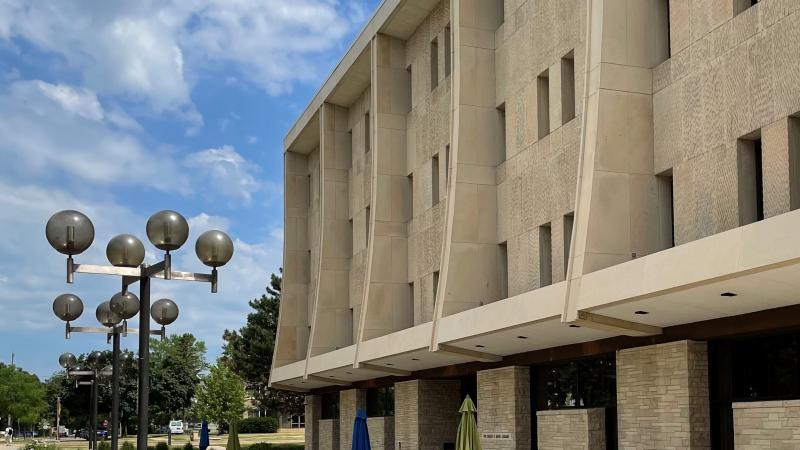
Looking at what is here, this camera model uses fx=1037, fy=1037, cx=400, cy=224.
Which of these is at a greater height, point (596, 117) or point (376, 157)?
point (376, 157)

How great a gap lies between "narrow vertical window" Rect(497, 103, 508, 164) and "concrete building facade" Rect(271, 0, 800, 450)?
0.05 meters

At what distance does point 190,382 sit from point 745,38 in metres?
86.9

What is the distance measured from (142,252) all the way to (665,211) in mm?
8321

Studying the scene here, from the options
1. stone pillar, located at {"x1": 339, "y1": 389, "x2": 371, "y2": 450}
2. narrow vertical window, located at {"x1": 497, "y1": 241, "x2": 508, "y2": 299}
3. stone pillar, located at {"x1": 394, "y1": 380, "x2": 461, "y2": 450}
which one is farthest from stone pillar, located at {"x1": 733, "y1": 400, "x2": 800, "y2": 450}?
stone pillar, located at {"x1": 339, "y1": 389, "x2": 371, "y2": 450}

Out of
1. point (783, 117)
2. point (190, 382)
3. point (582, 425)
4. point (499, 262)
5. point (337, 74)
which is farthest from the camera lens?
point (190, 382)

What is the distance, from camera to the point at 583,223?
16.3 m

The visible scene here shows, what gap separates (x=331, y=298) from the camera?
3556 cm

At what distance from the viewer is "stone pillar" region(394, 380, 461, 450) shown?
96.3 feet

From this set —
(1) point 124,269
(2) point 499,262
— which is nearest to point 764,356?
(2) point 499,262

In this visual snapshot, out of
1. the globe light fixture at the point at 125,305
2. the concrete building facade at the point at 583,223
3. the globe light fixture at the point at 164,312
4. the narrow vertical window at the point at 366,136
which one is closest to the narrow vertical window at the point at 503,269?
the concrete building facade at the point at 583,223

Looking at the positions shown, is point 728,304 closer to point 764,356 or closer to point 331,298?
point 764,356

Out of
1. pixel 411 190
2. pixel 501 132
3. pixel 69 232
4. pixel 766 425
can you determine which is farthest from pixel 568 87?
pixel 69 232

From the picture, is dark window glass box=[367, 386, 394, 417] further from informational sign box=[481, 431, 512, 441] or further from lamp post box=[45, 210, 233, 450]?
lamp post box=[45, 210, 233, 450]

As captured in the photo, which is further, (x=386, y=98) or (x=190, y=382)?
(x=190, y=382)
